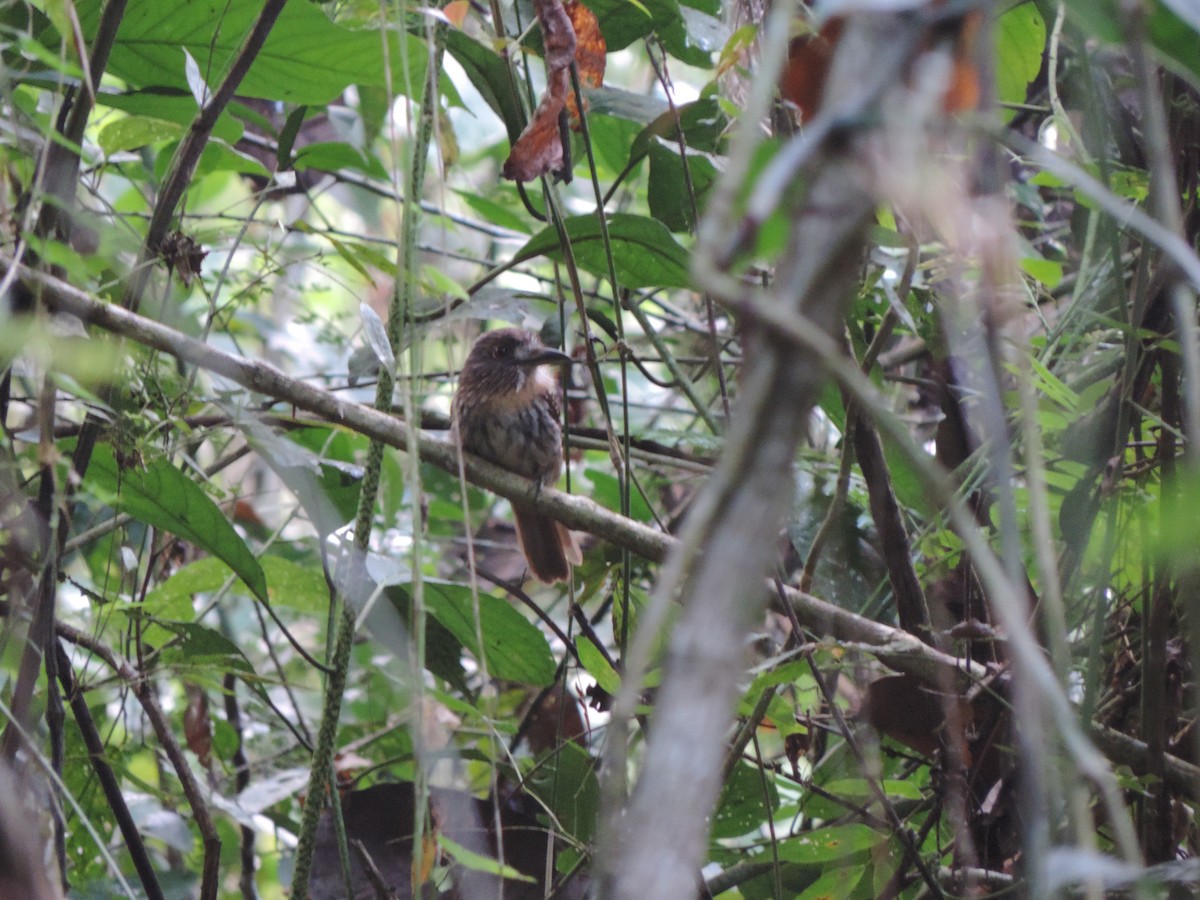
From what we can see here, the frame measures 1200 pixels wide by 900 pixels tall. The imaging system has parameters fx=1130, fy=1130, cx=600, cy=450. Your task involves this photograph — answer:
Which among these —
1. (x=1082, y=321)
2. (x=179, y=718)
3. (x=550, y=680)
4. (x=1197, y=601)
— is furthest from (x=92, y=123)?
(x=1197, y=601)

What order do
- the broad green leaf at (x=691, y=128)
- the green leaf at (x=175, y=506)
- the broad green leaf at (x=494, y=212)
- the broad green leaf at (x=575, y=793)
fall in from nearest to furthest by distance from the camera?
the green leaf at (x=175, y=506) < the broad green leaf at (x=575, y=793) < the broad green leaf at (x=691, y=128) < the broad green leaf at (x=494, y=212)

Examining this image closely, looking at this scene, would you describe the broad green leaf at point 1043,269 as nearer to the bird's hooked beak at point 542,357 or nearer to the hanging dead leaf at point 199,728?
the bird's hooked beak at point 542,357

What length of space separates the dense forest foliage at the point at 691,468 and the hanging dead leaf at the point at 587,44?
0.10 feet

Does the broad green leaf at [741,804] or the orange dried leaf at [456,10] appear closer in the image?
the orange dried leaf at [456,10]

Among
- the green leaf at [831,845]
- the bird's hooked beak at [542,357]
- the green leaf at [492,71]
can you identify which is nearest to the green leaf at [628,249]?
the green leaf at [492,71]

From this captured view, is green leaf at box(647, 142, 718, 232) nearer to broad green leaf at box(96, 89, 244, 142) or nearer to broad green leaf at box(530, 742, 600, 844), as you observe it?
broad green leaf at box(96, 89, 244, 142)

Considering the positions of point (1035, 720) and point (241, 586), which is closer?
point (1035, 720)

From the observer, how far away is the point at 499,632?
2414mm

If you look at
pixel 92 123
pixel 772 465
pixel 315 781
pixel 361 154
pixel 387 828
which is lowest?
pixel 387 828

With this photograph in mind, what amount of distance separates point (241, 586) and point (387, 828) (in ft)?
2.41

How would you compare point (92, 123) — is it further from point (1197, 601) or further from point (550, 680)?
point (1197, 601)

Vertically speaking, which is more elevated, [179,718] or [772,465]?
[772,465]

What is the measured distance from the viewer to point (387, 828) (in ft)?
7.89

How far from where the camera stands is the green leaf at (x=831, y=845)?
1963mm
